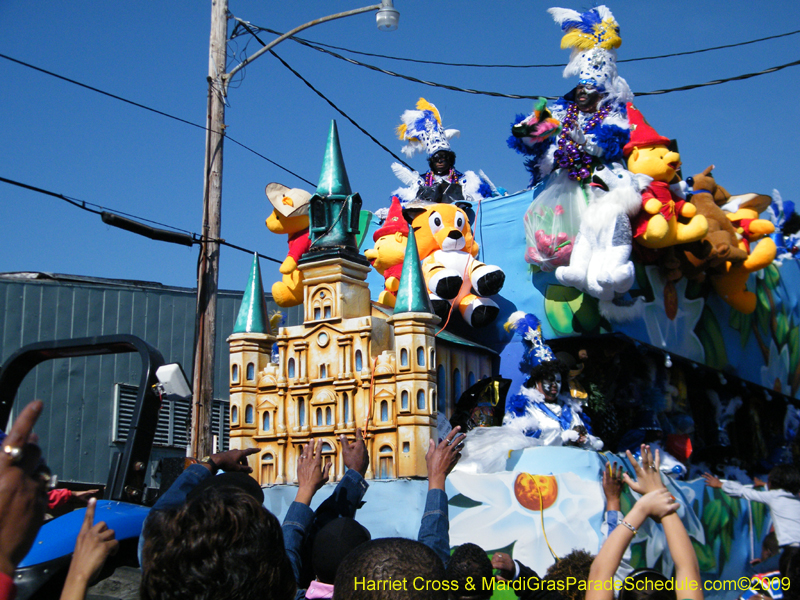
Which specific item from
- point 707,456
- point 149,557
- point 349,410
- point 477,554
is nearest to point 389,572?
point 149,557

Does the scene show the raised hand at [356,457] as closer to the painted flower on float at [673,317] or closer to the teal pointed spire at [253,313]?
the teal pointed spire at [253,313]

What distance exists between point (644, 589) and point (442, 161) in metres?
6.78

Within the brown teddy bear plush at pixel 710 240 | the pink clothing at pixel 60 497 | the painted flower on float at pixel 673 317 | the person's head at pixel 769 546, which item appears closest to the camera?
the pink clothing at pixel 60 497

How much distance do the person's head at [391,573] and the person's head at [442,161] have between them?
24.2 feet

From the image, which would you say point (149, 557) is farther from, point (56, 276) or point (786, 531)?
point (56, 276)

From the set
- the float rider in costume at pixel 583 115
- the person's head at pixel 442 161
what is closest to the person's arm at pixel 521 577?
the float rider in costume at pixel 583 115

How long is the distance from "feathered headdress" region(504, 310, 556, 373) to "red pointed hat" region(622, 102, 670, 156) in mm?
2006

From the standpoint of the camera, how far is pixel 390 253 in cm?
852

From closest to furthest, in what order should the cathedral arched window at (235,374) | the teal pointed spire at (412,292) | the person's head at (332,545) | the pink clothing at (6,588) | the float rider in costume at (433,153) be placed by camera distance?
1. the pink clothing at (6,588)
2. the person's head at (332,545)
3. the teal pointed spire at (412,292)
4. the cathedral arched window at (235,374)
5. the float rider in costume at (433,153)

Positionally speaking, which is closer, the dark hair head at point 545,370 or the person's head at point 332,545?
the person's head at point 332,545

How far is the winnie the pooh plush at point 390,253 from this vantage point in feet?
27.9

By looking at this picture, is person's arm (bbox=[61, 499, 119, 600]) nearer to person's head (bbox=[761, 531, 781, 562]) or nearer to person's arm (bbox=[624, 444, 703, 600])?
person's arm (bbox=[624, 444, 703, 600])

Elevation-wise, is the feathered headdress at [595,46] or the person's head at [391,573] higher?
the feathered headdress at [595,46]

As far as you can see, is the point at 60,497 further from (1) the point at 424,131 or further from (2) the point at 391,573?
(1) the point at 424,131
